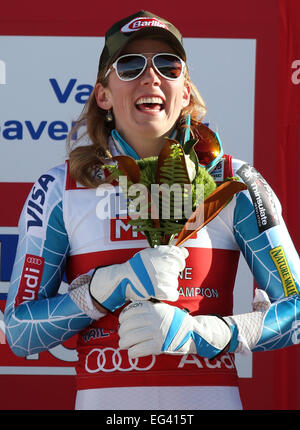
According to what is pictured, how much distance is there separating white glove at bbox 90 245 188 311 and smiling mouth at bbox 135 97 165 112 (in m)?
0.47

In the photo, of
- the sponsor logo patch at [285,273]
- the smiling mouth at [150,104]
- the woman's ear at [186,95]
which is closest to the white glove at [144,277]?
the sponsor logo patch at [285,273]

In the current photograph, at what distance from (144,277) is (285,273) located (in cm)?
48

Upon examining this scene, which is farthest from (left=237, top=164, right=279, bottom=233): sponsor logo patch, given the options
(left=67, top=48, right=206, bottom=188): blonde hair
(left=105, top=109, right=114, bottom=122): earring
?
(left=105, top=109, right=114, bottom=122): earring

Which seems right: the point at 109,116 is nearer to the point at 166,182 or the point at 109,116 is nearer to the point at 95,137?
the point at 95,137

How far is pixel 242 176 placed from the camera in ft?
7.13

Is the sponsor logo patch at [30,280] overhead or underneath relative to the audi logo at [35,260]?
underneath

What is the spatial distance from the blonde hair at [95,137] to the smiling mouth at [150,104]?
0.12m

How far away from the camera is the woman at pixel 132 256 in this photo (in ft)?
6.56

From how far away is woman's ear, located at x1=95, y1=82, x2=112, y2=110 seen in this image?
88.6 inches

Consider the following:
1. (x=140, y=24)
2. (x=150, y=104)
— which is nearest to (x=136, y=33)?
(x=140, y=24)
